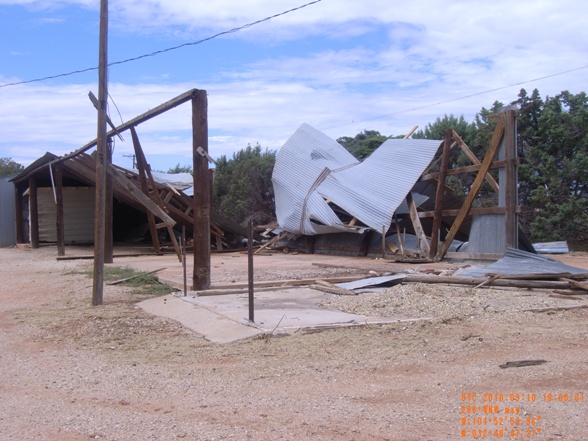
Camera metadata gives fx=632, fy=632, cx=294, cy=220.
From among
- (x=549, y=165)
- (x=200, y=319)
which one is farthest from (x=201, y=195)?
(x=549, y=165)

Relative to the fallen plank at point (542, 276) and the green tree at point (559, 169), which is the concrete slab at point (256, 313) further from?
the green tree at point (559, 169)

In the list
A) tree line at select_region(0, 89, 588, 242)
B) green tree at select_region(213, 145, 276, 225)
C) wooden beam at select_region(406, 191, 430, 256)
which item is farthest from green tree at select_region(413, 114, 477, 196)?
green tree at select_region(213, 145, 276, 225)

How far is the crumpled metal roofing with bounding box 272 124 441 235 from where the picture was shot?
69.6 ft

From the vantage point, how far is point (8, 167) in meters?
65.7

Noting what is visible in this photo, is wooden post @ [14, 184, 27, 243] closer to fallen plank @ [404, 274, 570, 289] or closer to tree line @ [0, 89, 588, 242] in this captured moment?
tree line @ [0, 89, 588, 242]

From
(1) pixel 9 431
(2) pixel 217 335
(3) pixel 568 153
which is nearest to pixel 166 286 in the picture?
(2) pixel 217 335

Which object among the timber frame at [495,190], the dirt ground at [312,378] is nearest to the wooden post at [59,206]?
the timber frame at [495,190]

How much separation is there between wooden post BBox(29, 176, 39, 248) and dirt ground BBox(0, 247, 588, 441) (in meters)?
18.6

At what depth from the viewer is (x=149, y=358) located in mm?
6945

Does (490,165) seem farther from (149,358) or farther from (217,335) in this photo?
(149,358)

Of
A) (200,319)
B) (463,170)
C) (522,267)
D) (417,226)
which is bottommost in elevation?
(200,319)

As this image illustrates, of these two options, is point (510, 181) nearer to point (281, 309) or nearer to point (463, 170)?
point (463, 170)

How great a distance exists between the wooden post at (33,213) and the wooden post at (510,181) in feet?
63.6

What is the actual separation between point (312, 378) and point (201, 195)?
6.29 meters
